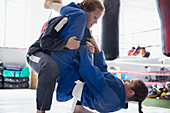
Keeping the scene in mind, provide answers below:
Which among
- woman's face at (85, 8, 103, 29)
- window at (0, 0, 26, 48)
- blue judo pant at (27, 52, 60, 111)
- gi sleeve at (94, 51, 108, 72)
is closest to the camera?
blue judo pant at (27, 52, 60, 111)

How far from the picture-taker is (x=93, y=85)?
120 cm

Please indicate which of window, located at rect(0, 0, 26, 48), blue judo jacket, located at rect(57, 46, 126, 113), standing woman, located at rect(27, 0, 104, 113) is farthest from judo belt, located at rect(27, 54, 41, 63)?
window, located at rect(0, 0, 26, 48)

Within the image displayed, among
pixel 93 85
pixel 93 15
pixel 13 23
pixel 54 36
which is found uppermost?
pixel 13 23

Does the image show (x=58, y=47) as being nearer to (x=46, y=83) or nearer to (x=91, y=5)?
(x=46, y=83)

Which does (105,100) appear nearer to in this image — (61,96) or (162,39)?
(61,96)

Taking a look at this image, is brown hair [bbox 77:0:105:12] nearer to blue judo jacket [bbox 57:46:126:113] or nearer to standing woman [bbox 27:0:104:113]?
standing woman [bbox 27:0:104:113]

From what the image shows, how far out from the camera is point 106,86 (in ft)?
3.89

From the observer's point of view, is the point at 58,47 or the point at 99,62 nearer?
the point at 58,47

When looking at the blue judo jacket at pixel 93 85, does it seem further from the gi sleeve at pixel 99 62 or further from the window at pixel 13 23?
the window at pixel 13 23

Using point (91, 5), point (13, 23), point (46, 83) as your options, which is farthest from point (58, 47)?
point (13, 23)

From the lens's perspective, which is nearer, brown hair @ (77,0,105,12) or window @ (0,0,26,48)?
brown hair @ (77,0,105,12)

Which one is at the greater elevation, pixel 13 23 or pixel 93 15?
pixel 13 23

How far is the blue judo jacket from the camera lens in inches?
46.5

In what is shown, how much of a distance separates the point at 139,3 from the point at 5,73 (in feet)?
25.1
